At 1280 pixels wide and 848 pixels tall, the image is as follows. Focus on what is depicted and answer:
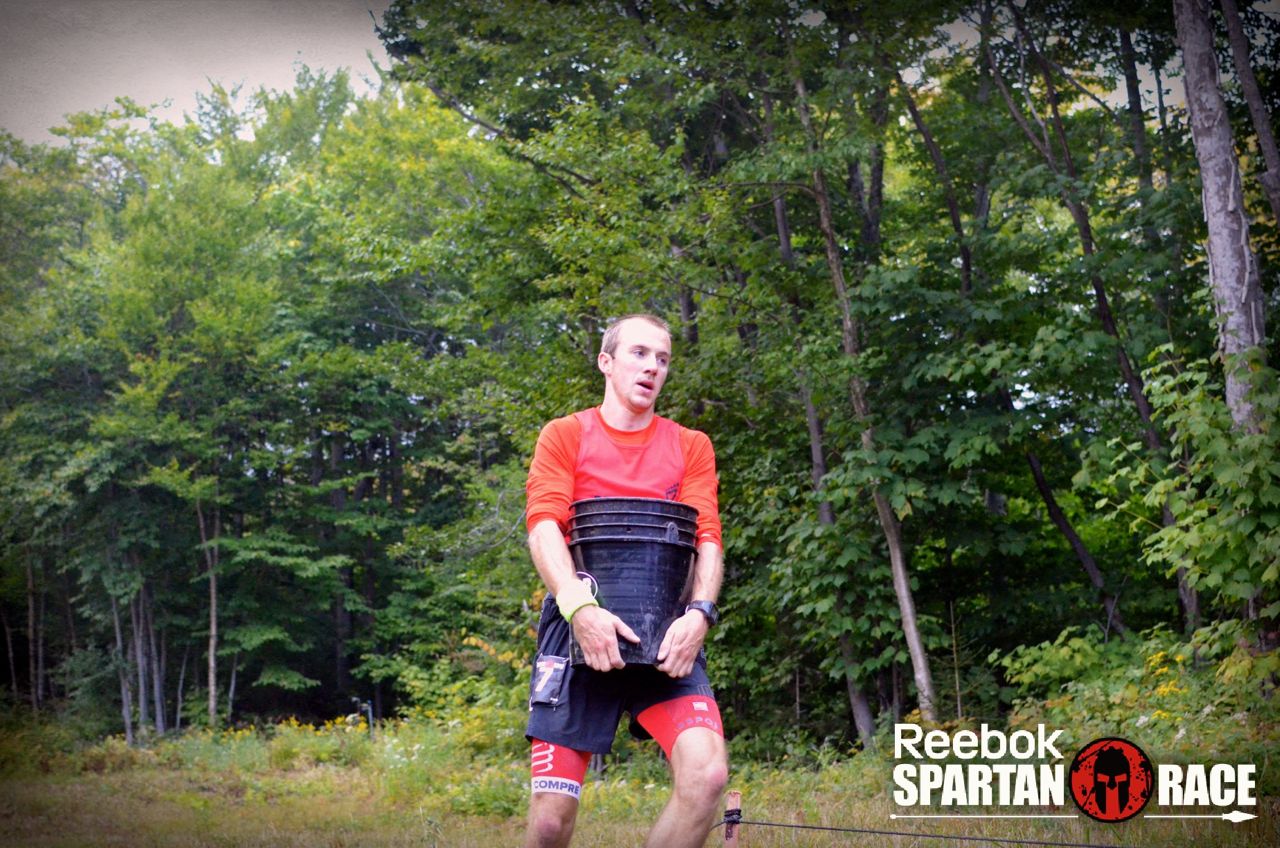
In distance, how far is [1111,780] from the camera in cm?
531

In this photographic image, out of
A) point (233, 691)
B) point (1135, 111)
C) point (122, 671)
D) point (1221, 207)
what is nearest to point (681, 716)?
point (1221, 207)

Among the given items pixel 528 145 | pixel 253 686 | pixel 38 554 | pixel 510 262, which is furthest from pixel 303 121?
pixel 528 145

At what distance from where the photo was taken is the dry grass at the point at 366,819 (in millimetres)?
4605

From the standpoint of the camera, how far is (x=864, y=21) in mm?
8992

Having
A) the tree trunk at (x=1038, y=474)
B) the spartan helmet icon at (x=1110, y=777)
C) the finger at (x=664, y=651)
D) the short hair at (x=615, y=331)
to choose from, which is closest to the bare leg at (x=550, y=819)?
the finger at (x=664, y=651)

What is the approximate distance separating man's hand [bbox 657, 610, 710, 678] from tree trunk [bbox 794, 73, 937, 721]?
19.4 feet

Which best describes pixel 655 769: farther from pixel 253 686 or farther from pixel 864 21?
pixel 253 686

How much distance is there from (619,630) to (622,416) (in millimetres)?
623

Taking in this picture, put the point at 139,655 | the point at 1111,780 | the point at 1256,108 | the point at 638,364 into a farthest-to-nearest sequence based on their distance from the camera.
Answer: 1. the point at 139,655
2. the point at 1256,108
3. the point at 1111,780
4. the point at 638,364

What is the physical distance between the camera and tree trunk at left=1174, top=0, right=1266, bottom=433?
6906mm

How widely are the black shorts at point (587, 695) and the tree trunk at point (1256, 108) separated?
6.18m

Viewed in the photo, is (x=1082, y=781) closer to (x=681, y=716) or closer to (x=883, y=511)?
(x=681, y=716)

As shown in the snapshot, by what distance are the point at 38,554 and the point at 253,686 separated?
195 inches

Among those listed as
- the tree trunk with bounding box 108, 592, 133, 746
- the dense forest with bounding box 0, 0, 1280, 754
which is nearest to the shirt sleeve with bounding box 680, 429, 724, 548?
the dense forest with bounding box 0, 0, 1280, 754
